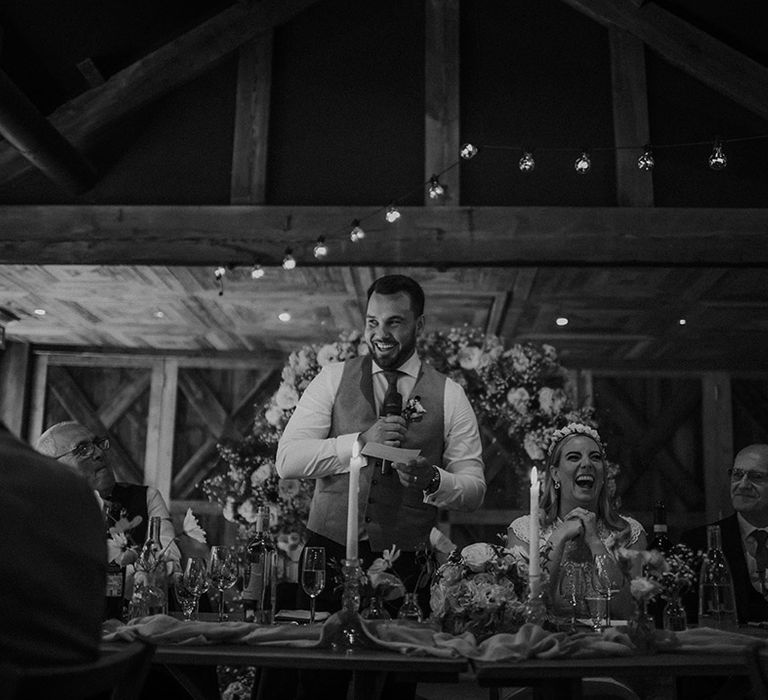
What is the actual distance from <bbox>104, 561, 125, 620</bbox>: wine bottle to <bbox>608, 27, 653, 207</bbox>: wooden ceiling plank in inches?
158

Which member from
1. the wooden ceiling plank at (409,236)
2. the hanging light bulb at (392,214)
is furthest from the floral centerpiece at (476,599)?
the wooden ceiling plank at (409,236)

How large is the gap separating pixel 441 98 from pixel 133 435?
4408 mm

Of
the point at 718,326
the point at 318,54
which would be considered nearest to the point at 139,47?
the point at 318,54

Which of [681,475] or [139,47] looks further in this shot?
[681,475]

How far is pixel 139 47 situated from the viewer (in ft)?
20.5

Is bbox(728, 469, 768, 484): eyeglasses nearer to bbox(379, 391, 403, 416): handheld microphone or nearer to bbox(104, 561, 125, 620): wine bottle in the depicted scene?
bbox(379, 391, 403, 416): handheld microphone

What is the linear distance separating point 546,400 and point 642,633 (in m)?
3.72

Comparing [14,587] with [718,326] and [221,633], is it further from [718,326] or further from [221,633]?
[718,326]

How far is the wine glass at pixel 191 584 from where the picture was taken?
257cm

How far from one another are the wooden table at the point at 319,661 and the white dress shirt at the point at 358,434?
4.09ft

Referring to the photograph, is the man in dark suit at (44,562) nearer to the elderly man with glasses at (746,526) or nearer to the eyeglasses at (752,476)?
the elderly man with glasses at (746,526)

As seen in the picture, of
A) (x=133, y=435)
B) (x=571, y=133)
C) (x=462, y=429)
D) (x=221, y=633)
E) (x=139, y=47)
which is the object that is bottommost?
(x=221, y=633)

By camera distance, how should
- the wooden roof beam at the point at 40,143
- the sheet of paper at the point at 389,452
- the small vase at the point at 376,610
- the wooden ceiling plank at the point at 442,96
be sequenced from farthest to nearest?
1. the wooden ceiling plank at the point at 442,96
2. the wooden roof beam at the point at 40,143
3. the sheet of paper at the point at 389,452
4. the small vase at the point at 376,610

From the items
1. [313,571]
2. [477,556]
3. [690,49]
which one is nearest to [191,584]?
[313,571]
